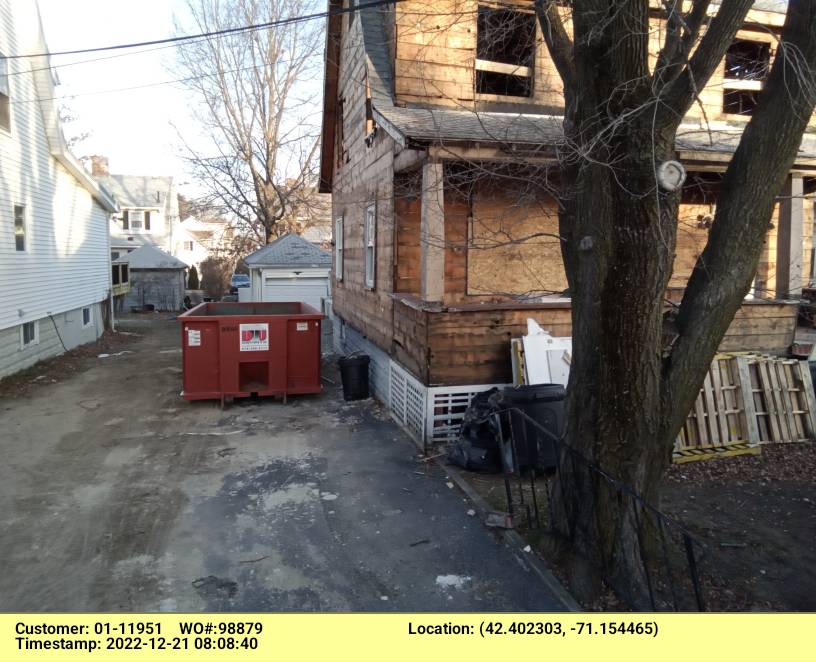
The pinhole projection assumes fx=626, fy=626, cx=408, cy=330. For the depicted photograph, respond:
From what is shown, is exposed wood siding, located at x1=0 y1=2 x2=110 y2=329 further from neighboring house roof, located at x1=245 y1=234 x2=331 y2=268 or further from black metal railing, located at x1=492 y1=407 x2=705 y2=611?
black metal railing, located at x1=492 y1=407 x2=705 y2=611

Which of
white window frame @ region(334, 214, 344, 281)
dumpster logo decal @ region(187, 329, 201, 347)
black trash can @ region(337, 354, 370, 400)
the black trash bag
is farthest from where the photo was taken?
white window frame @ region(334, 214, 344, 281)

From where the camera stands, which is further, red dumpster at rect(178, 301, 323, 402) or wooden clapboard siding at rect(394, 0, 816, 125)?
red dumpster at rect(178, 301, 323, 402)

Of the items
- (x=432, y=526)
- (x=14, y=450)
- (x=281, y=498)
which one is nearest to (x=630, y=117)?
(x=432, y=526)

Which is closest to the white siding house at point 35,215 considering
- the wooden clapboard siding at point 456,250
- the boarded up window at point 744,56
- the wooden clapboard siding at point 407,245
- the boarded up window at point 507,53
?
the wooden clapboard siding at point 407,245

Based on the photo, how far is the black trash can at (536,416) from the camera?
266 inches

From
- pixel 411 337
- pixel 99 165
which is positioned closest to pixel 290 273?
pixel 411 337

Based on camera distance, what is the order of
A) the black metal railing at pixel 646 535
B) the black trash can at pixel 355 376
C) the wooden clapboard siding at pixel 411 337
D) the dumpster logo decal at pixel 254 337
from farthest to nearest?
1. the black trash can at pixel 355 376
2. the dumpster logo decal at pixel 254 337
3. the wooden clapboard siding at pixel 411 337
4. the black metal railing at pixel 646 535

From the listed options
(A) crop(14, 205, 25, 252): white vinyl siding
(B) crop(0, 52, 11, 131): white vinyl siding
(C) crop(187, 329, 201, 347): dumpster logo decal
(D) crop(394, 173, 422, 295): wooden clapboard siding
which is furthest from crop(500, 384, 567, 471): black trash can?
(B) crop(0, 52, 11, 131): white vinyl siding

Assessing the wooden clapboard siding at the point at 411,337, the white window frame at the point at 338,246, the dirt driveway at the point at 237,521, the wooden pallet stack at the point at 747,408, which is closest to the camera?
the dirt driveway at the point at 237,521

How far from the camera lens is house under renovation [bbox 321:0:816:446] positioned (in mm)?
7797

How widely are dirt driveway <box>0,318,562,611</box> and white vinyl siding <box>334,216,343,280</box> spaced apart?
5.81 meters

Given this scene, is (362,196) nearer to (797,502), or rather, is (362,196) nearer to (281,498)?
(281,498)

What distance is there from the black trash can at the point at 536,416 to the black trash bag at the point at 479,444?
27cm

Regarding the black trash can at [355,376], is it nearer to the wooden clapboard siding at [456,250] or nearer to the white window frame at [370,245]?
the white window frame at [370,245]
